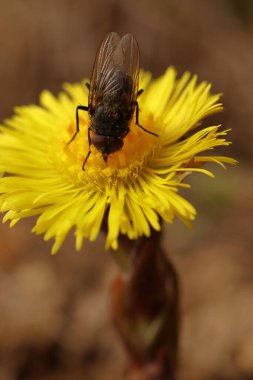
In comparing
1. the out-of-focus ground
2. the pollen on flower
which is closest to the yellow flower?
the pollen on flower

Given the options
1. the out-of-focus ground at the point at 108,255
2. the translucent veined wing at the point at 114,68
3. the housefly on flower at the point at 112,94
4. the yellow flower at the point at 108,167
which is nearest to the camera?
→ the yellow flower at the point at 108,167

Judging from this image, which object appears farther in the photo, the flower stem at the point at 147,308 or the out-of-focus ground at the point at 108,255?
the out-of-focus ground at the point at 108,255

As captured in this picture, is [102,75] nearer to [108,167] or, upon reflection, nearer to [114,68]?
[114,68]

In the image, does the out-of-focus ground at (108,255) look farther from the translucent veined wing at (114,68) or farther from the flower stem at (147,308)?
the translucent veined wing at (114,68)

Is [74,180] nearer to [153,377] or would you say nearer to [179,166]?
[179,166]

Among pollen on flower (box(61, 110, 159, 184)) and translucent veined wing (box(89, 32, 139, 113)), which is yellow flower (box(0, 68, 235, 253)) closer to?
pollen on flower (box(61, 110, 159, 184))

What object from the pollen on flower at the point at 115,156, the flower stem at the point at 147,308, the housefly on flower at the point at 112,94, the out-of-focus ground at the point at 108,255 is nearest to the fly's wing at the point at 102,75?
the housefly on flower at the point at 112,94

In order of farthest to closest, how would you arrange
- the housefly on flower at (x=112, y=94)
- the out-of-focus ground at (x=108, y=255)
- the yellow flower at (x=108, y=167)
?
the out-of-focus ground at (x=108, y=255) → the housefly on flower at (x=112, y=94) → the yellow flower at (x=108, y=167)
